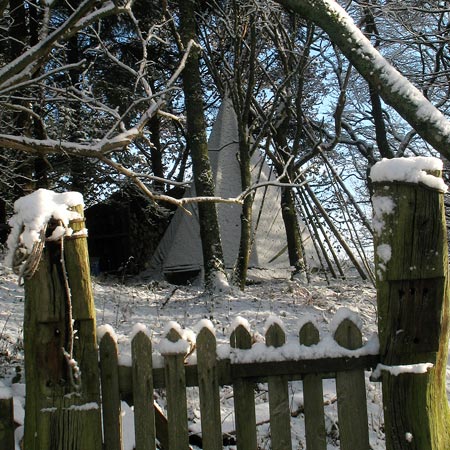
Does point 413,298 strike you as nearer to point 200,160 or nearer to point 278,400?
point 278,400

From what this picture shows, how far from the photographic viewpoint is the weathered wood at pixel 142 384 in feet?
7.17

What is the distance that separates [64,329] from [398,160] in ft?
4.94

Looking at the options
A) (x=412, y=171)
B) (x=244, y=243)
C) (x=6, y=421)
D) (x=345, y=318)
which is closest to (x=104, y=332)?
(x=6, y=421)

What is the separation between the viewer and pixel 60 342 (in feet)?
6.68

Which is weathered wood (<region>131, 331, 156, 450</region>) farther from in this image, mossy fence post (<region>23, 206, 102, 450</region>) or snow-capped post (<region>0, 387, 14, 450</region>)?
snow-capped post (<region>0, 387, 14, 450</region>)

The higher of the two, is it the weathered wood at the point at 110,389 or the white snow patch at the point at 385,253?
the white snow patch at the point at 385,253

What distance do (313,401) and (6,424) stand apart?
4.15ft

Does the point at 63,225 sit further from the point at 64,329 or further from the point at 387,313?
the point at 387,313

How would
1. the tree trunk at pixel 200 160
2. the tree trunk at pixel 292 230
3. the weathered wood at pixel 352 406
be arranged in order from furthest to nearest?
1. the tree trunk at pixel 292 230
2. the tree trunk at pixel 200 160
3. the weathered wood at pixel 352 406

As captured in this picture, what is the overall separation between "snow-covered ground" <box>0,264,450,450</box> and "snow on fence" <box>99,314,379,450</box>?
0.47 meters

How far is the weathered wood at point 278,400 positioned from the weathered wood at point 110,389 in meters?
0.64

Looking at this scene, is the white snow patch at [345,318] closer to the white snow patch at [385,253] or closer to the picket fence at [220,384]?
the picket fence at [220,384]

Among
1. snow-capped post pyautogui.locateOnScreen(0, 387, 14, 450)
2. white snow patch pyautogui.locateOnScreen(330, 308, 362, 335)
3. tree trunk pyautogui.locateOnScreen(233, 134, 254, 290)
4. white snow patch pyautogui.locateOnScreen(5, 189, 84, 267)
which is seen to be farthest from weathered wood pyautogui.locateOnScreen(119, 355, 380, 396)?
tree trunk pyautogui.locateOnScreen(233, 134, 254, 290)

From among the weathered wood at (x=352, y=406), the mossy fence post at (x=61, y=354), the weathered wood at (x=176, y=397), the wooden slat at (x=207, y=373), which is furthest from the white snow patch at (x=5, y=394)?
the weathered wood at (x=352, y=406)
